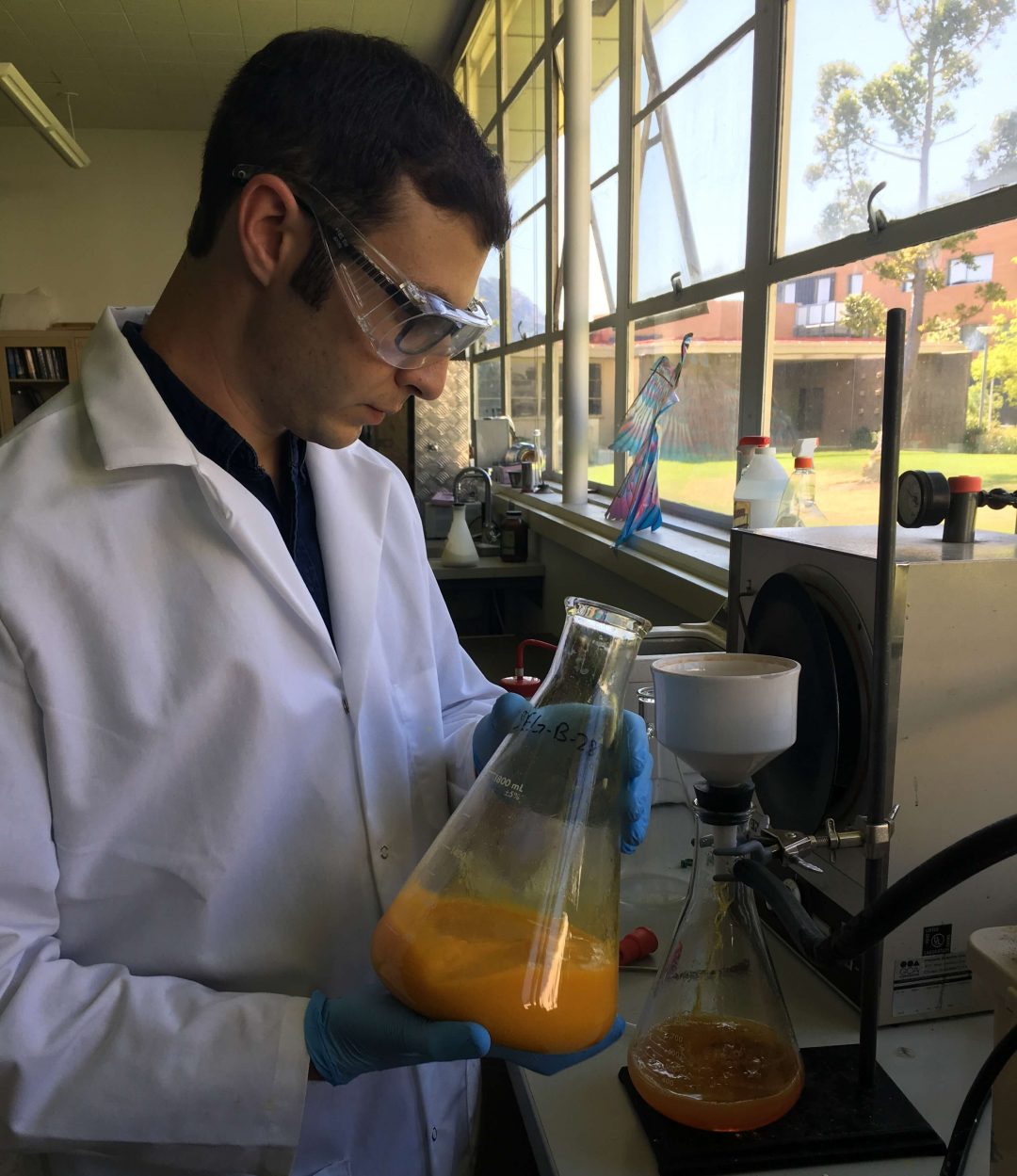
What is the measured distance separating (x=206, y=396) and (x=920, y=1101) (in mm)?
1034

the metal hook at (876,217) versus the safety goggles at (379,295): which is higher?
the metal hook at (876,217)

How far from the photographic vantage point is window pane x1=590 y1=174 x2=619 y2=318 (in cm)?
369

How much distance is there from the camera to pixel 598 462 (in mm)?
4184

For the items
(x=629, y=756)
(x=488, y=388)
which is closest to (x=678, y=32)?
(x=629, y=756)

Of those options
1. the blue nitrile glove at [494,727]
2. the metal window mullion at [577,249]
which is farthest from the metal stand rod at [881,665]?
the metal window mullion at [577,249]

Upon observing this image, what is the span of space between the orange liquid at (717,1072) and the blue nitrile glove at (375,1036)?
0.69ft

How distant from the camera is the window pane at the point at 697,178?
254 cm

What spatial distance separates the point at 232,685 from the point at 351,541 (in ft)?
0.91

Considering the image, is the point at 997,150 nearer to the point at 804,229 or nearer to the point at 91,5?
the point at 804,229

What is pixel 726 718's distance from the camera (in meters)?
0.72

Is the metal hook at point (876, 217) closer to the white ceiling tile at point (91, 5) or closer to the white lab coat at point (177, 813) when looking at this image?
the white lab coat at point (177, 813)

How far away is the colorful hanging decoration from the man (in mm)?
1252

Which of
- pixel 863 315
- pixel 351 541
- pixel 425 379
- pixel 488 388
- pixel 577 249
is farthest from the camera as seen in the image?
pixel 488 388

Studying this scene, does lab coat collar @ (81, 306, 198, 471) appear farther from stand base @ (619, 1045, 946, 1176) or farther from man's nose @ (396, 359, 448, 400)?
stand base @ (619, 1045, 946, 1176)
